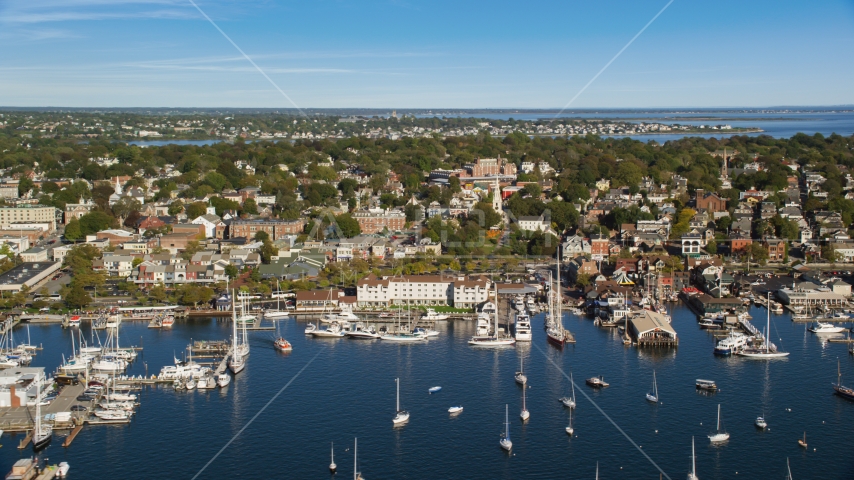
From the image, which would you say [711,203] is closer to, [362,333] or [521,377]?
[362,333]

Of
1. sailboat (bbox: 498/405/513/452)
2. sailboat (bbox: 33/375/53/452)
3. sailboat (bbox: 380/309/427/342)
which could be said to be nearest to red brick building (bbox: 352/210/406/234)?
sailboat (bbox: 380/309/427/342)

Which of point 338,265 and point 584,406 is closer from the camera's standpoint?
point 584,406

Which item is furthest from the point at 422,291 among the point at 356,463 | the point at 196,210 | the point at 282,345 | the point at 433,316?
the point at 196,210

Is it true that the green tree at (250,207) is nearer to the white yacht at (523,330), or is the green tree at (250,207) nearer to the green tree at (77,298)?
the green tree at (77,298)

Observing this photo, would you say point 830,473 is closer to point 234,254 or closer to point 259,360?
point 259,360

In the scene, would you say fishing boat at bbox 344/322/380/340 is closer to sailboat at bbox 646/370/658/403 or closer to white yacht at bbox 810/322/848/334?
sailboat at bbox 646/370/658/403

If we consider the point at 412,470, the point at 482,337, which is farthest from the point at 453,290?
the point at 412,470
